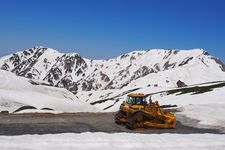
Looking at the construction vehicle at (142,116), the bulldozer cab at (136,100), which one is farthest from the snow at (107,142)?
the bulldozer cab at (136,100)

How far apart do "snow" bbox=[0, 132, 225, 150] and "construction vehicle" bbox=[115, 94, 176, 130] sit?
17.1 ft

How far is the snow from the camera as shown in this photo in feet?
66.9

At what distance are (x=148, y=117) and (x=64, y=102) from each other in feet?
193

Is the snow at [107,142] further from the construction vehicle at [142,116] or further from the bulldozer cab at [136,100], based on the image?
the bulldozer cab at [136,100]

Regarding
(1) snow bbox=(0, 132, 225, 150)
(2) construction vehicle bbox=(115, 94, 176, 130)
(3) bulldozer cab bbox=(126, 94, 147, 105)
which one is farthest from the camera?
(3) bulldozer cab bbox=(126, 94, 147, 105)

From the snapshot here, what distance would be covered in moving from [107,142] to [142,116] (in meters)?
9.15

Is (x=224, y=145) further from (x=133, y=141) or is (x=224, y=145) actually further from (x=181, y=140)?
(x=133, y=141)

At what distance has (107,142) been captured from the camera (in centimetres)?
2217

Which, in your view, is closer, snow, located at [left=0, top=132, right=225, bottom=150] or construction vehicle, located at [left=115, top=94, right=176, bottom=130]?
snow, located at [left=0, top=132, right=225, bottom=150]

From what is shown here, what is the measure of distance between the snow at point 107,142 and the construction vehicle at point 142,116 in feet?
17.1

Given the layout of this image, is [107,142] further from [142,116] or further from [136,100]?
[136,100]

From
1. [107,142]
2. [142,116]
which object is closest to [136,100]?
[142,116]

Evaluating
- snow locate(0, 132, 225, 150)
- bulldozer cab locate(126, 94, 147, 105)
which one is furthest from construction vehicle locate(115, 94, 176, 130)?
snow locate(0, 132, 225, 150)

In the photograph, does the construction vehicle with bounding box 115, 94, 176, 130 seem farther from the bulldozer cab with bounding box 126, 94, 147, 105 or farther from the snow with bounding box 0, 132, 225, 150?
the snow with bounding box 0, 132, 225, 150
